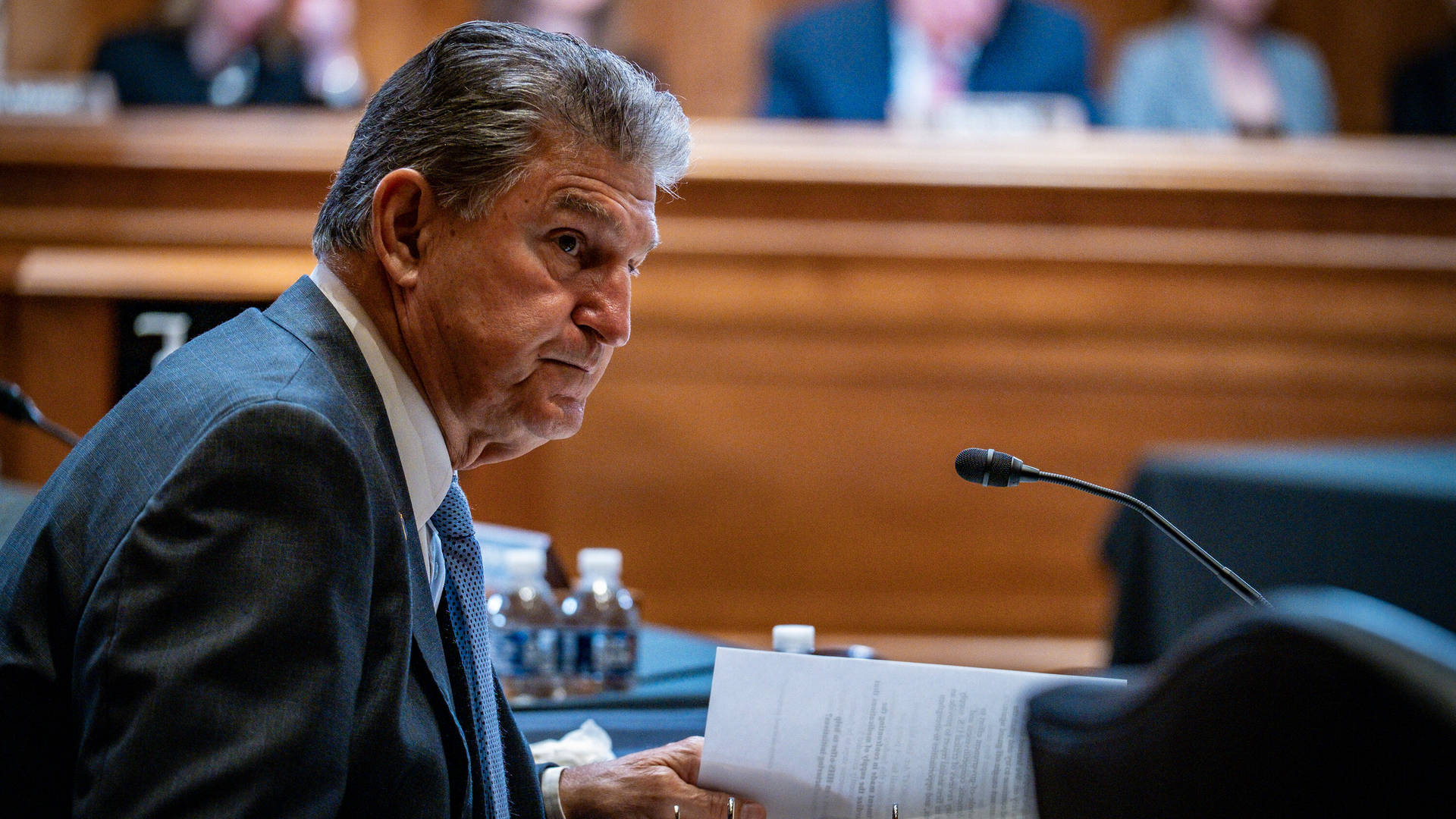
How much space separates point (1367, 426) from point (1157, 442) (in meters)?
0.58

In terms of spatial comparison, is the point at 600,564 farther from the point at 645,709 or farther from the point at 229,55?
the point at 229,55

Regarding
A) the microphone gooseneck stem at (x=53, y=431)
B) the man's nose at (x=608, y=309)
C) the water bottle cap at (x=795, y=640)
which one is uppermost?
the man's nose at (x=608, y=309)

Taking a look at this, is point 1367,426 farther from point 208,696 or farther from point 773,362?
point 208,696

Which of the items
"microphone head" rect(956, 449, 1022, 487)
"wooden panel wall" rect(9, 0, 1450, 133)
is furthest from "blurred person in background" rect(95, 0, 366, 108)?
"microphone head" rect(956, 449, 1022, 487)

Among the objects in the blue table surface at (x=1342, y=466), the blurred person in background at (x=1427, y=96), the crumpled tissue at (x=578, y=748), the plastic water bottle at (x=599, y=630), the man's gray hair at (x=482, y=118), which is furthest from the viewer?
the blurred person in background at (x=1427, y=96)

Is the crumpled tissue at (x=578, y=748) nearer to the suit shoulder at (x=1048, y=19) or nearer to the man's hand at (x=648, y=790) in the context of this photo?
the man's hand at (x=648, y=790)

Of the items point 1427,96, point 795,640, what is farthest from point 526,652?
point 1427,96

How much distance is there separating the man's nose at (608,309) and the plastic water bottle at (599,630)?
2.37 feet

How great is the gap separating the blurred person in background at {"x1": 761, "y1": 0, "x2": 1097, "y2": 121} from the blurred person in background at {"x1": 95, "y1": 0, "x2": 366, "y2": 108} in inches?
60.3

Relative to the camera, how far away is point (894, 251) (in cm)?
345

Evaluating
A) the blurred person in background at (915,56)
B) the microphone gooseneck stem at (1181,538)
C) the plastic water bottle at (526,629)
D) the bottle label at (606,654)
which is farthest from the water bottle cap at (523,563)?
the blurred person in background at (915,56)

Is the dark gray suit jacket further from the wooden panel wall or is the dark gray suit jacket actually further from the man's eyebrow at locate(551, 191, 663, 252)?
the wooden panel wall

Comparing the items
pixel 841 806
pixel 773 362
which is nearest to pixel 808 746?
pixel 841 806

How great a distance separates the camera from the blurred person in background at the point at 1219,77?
15.6 ft
